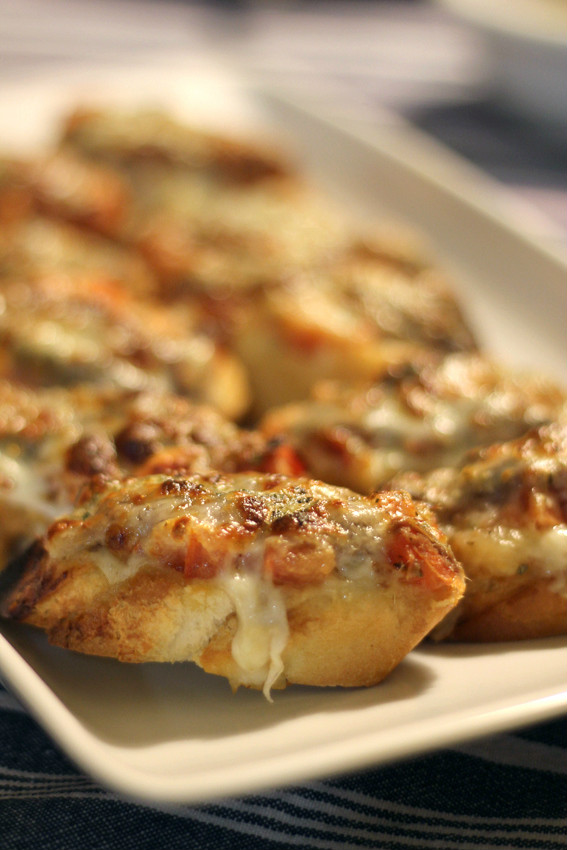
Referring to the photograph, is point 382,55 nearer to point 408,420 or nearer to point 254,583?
point 408,420

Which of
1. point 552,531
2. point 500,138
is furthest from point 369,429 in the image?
point 500,138

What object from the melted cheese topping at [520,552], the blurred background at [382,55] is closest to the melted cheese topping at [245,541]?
the melted cheese topping at [520,552]

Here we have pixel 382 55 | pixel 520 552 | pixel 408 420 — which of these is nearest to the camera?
pixel 520 552

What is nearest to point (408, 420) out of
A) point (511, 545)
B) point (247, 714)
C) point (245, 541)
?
point (511, 545)

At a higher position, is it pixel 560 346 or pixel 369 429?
pixel 369 429

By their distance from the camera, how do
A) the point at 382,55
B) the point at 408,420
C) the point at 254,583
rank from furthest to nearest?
the point at 382,55, the point at 408,420, the point at 254,583

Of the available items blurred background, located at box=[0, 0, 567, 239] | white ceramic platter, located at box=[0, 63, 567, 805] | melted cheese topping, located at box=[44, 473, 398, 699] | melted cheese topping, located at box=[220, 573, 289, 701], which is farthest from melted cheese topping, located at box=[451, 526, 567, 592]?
blurred background, located at box=[0, 0, 567, 239]

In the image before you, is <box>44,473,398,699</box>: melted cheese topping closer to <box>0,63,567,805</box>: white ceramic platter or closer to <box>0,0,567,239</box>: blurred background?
<box>0,63,567,805</box>: white ceramic platter

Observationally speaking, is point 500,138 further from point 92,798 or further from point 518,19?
point 92,798
